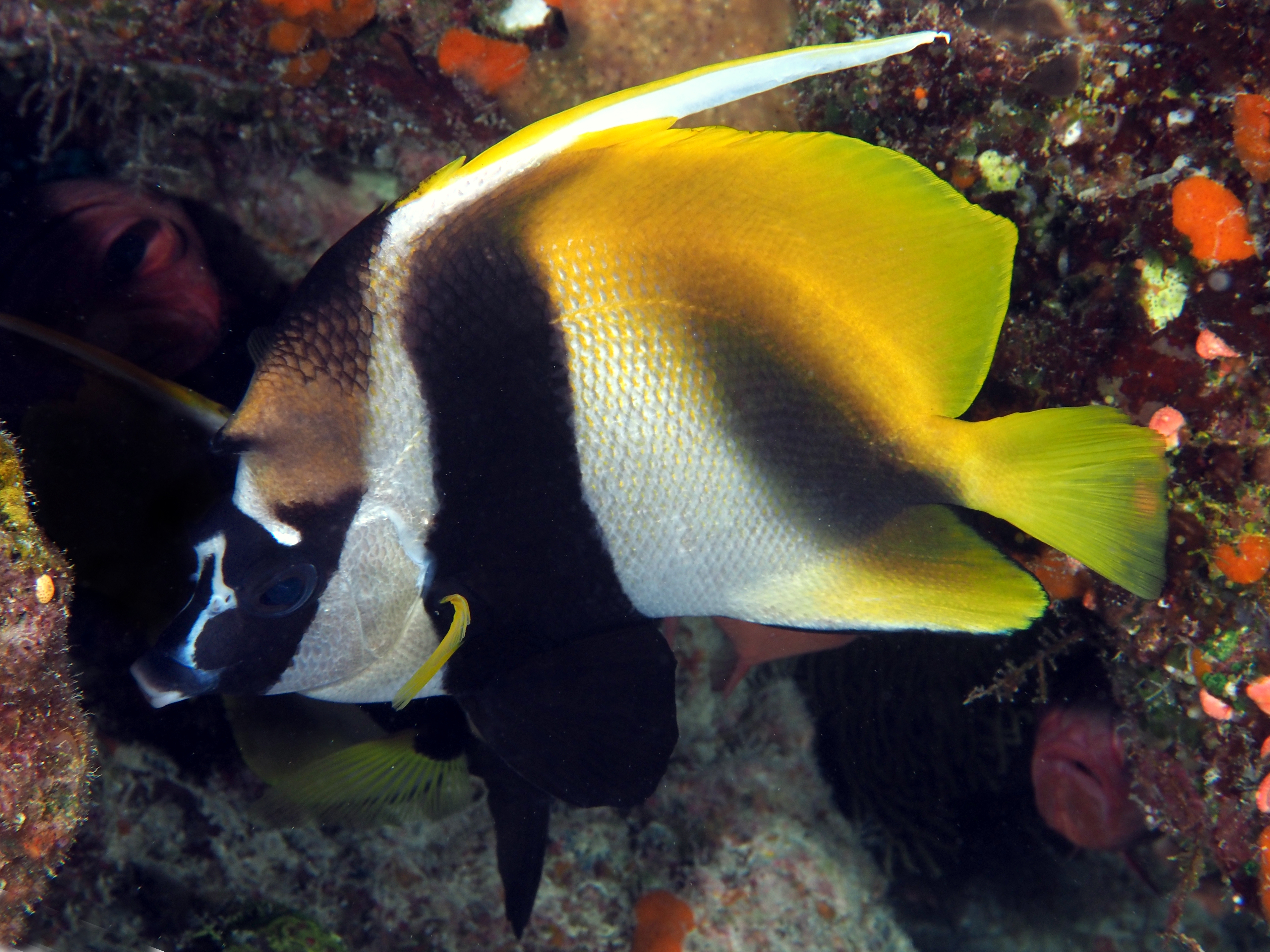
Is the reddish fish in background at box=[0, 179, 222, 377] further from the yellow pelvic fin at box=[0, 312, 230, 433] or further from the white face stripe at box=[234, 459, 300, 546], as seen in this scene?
the white face stripe at box=[234, 459, 300, 546]

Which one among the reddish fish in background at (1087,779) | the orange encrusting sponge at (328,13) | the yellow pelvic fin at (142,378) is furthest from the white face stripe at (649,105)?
the reddish fish in background at (1087,779)

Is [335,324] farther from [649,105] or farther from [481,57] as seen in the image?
[481,57]

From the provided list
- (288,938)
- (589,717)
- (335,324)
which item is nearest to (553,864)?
(288,938)

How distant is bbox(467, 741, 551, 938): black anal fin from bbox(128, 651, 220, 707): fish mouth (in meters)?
0.90

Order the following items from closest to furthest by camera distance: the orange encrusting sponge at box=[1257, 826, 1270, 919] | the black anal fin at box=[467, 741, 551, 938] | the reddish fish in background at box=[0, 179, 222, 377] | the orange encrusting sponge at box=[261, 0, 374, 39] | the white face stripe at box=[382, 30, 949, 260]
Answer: the white face stripe at box=[382, 30, 949, 260] → the orange encrusting sponge at box=[1257, 826, 1270, 919] → the black anal fin at box=[467, 741, 551, 938] → the orange encrusting sponge at box=[261, 0, 374, 39] → the reddish fish in background at box=[0, 179, 222, 377]

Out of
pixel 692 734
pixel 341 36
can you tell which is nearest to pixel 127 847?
pixel 692 734

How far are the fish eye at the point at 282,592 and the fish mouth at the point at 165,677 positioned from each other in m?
0.17

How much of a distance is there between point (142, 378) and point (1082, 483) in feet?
6.44

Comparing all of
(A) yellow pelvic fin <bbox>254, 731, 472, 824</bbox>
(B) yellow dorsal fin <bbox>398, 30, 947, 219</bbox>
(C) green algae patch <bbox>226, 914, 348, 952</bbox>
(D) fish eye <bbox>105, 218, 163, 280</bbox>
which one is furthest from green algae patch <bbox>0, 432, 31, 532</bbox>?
(C) green algae patch <bbox>226, 914, 348, 952</bbox>

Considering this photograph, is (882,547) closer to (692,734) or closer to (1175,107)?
(1175,107)

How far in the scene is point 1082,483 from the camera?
1351 millimetres

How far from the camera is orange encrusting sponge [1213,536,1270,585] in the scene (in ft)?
5.88

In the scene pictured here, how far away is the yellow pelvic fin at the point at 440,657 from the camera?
1313mm

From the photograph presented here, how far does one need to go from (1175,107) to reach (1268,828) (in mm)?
1871
